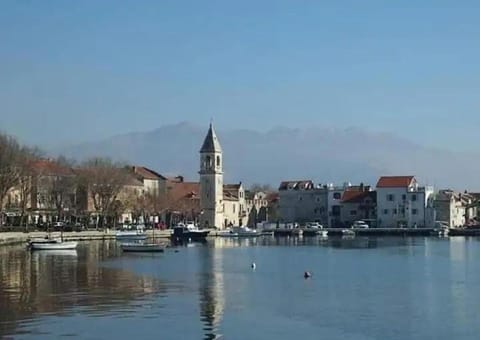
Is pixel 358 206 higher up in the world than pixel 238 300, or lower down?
higher up

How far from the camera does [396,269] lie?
199ft

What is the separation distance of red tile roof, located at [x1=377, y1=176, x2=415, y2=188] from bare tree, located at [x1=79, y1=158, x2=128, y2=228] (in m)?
47.9

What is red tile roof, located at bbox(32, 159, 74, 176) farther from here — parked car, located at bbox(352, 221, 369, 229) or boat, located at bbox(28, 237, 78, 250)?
parked car, located at bbox(352, 221, 369, 229)

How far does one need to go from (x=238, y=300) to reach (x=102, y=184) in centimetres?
8288

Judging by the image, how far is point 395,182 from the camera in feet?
497

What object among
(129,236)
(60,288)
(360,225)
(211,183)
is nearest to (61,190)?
(129,236)

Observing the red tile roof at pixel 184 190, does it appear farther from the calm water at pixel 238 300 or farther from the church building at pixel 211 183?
the calm water at pixel 238 300

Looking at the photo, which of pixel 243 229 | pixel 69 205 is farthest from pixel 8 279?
pixel 243 229

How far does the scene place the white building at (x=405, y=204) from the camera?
149 meters

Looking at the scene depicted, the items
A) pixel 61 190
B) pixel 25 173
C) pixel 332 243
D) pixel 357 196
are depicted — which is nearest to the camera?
pixel 25 173

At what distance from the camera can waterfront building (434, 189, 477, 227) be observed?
152625 mm

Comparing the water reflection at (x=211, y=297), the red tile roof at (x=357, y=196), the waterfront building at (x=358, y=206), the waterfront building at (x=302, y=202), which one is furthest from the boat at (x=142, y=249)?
the waterfront building at (x=302, y=202)

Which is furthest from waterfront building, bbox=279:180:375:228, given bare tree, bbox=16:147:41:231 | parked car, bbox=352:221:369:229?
bare tree, bbox=16:147:41:231

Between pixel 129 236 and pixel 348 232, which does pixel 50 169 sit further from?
pixel 348 232
